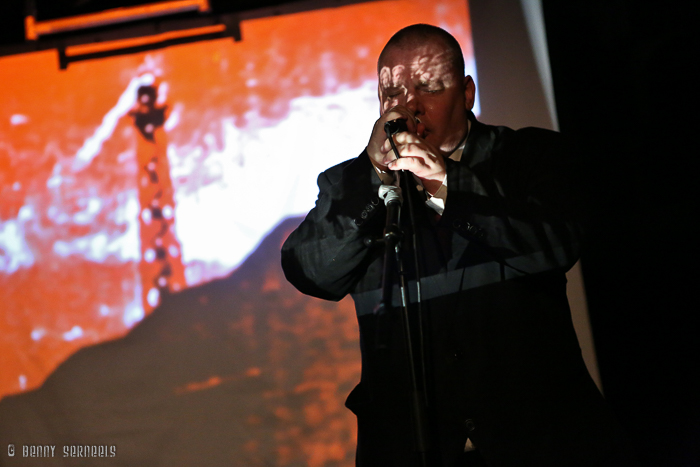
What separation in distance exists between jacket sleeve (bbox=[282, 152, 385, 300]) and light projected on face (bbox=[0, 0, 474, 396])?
3.37 ft

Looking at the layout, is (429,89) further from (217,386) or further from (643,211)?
(217,386)

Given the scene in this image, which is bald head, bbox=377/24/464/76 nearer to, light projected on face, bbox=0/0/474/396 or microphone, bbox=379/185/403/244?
microphone, bbox=379/185/403/244

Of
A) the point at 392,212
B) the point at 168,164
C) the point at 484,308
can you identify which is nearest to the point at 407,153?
the point at 392,212

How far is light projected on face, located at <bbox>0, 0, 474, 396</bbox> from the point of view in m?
2.41

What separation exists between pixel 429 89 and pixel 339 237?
458 mm

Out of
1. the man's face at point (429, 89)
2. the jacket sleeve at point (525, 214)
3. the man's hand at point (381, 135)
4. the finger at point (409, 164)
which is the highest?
the man's face at point (429, 89)

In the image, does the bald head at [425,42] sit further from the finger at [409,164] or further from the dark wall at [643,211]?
the dark wall at [643,211]

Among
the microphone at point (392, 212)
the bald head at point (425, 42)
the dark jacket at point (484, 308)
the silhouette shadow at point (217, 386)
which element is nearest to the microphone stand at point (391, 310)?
the microphone at point (392, 212)

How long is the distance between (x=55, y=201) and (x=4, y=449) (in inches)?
43.3

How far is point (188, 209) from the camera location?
2457mm

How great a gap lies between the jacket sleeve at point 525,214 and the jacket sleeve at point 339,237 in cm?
18

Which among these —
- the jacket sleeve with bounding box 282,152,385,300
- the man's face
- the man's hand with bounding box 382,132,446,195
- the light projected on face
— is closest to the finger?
the man's hand with bounding box 382,132,446,195

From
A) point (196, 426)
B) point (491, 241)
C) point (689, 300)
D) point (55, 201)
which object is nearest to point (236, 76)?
point (55, 201)

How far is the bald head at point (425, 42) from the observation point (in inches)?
58.2
